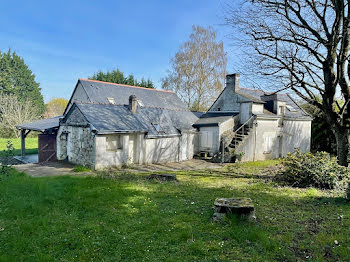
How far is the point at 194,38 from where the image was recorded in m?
30.9

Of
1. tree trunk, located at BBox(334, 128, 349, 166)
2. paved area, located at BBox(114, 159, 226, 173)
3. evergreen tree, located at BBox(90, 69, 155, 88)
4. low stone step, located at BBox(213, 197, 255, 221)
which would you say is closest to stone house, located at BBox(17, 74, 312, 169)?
paved area, located at BBox(114, 159, 226, 173)

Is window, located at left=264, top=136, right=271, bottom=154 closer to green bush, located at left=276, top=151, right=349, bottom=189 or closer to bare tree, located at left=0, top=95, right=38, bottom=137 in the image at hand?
green bush, located at left=276, top=151, right=349, bottom=189

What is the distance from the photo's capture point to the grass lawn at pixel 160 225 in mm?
4391

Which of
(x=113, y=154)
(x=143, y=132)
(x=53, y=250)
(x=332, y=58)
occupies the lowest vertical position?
(x=53, y=250)

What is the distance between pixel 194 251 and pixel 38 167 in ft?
41.5

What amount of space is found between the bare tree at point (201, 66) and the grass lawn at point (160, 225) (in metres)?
24.0

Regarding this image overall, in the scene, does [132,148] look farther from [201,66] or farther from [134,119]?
[201,66]

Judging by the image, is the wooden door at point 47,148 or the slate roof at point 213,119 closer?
the wooden door at point 47,148

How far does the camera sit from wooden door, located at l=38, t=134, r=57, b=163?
1697 centimetres

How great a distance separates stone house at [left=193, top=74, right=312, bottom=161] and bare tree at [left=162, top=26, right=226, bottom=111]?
34.9ft

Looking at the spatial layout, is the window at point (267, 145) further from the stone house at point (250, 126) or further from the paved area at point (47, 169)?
the paved area at point (47, 169)

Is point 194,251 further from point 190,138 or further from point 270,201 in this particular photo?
point 190,138

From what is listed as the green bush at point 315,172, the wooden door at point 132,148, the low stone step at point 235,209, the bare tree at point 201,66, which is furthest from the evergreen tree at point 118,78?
the low stone step at point 235,209

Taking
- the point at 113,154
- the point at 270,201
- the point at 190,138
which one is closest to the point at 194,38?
the point at 190,138
